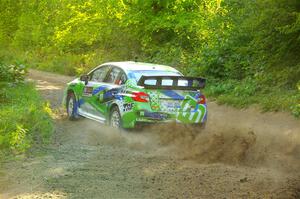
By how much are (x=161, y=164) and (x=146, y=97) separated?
2.38m

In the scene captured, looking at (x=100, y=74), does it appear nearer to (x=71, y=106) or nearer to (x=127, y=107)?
(x=71, y=106)

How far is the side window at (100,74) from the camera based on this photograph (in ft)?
41.5

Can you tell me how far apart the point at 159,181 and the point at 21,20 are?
3340 cm

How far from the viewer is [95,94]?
41.3 ft

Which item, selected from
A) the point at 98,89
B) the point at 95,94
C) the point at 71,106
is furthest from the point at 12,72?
the point at 98,89

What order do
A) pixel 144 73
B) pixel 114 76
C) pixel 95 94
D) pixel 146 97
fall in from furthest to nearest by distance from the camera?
pixel 95 94, pixel 114 76, pixel 144 73, pixel 146 97

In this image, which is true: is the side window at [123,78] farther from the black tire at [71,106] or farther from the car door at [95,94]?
the black tire at [71,106]

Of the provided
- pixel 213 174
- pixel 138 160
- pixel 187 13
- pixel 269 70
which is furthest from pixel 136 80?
pixel 187 13

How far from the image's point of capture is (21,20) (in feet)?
129

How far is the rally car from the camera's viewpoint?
11.1 metres

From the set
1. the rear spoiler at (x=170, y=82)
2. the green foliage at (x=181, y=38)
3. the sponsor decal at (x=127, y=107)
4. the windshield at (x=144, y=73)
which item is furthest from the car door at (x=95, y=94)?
the green foliage at (x=181, y=38)

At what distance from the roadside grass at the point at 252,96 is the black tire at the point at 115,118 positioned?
4495 mm

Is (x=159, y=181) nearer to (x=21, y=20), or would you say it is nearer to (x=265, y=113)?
(x=265, y=113)

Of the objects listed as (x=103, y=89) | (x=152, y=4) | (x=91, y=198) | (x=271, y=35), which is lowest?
(x=91, y=198)
